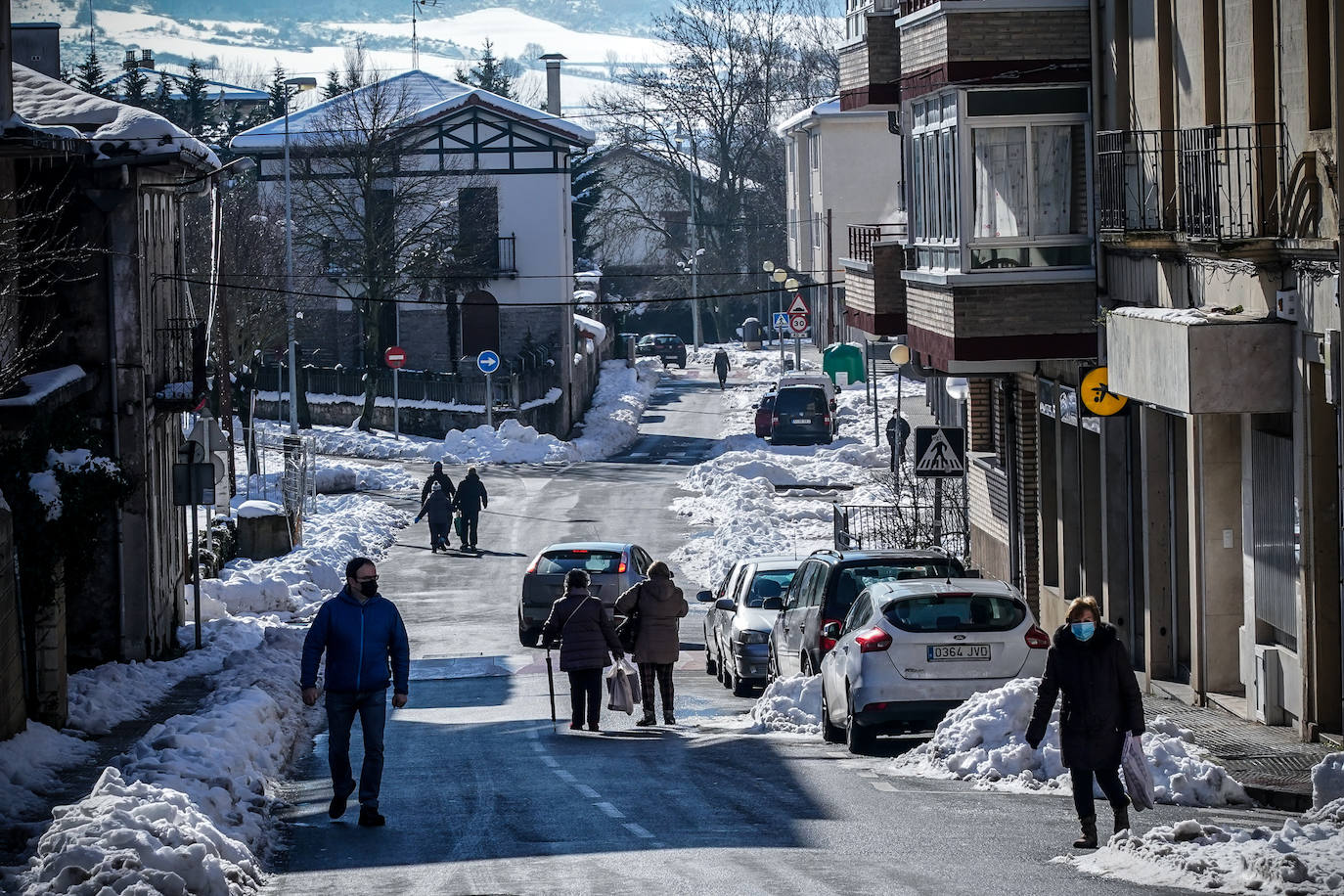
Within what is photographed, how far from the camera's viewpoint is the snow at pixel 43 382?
19.8 m

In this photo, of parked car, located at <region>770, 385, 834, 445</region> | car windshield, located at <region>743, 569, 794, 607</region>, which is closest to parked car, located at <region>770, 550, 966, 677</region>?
car windshield, located at <region>743, 569, 794, 607</region>

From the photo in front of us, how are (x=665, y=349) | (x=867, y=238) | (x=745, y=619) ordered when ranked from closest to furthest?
(x=745, y=619) < (x=867, y=238) < (x=665, y=349)

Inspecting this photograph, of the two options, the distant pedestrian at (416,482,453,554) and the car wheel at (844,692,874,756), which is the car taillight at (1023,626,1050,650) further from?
the distant pedestrian at (416,482,453,554)

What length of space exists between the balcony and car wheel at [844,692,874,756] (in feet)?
16.0

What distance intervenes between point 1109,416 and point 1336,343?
7.18m

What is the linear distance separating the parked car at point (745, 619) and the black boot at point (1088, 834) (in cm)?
995

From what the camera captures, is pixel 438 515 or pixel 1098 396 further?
pixel 438 515

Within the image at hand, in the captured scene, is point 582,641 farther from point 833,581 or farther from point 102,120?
point 102,120

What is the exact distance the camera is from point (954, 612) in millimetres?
15203

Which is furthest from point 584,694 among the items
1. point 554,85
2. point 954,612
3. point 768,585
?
point 554,85

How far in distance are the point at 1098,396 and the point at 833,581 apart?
4.19m

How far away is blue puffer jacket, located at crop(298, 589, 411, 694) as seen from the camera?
12.0 metres

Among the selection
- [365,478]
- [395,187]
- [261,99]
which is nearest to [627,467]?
[365,478]

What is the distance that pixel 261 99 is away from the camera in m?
94.4
